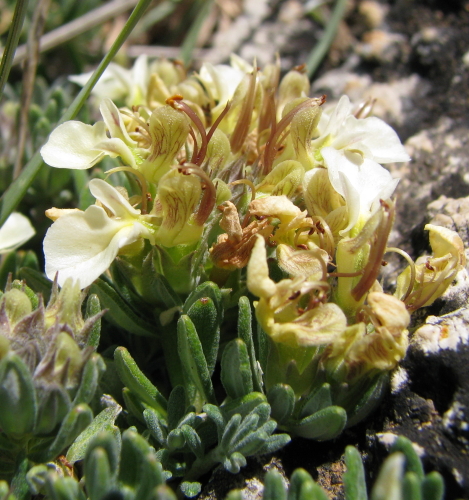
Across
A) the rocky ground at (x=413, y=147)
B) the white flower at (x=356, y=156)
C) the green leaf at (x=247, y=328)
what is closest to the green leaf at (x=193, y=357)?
the green leaf at (x=247, y=328)

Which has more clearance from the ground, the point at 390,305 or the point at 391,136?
the point at 391,136

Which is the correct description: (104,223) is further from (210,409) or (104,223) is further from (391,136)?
(391,136)

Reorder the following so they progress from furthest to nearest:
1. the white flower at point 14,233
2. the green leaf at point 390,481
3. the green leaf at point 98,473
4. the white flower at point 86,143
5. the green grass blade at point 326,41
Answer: the green grass blade at point 326,41
the white flower at point 14,233
the white flower at point 86,143
the green leaf at point 98,473
the green leaf at point 390,481

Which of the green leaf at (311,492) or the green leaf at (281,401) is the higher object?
the green leaf at (311,492)

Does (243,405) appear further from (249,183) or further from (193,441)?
(249,183)

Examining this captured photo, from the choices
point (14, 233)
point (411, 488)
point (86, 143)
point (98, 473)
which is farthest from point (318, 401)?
point (14, 233)

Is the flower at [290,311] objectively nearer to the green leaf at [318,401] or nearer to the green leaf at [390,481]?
the green leaf at [318,401]

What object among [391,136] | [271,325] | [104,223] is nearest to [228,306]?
[271,325]
